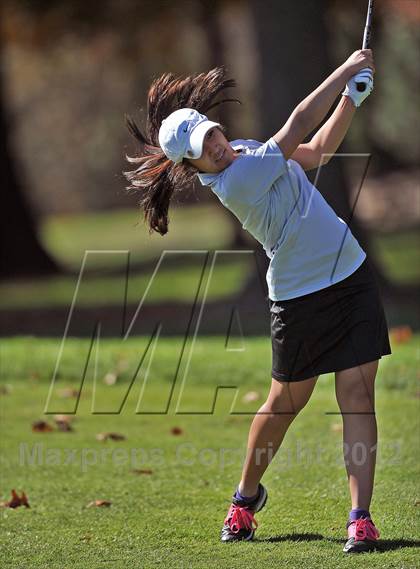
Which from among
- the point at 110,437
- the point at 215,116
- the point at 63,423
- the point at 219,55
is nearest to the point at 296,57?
the point at 215,116

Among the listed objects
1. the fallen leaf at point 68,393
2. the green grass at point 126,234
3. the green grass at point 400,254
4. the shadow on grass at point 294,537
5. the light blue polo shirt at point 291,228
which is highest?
the light blue polo shirt at point 291,228

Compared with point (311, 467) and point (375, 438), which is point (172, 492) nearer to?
point (311, 467)

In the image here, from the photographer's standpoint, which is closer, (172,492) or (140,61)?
(172,492)

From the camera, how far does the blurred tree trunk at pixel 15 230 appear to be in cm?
1925

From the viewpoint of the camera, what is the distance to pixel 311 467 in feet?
19.7

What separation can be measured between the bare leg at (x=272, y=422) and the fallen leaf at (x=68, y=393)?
3369mm

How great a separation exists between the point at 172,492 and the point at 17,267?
14742 millimetres

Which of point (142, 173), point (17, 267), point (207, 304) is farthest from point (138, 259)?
point (142, 173)

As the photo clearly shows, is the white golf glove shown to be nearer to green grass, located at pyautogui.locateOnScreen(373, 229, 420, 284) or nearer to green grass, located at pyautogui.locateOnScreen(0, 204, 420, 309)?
green grass, located at pyautogui.locateOnScreen(0, 204, 420, 309)

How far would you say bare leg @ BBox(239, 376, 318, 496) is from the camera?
4.71 meters

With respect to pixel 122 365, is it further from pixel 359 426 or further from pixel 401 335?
pixel 359 426

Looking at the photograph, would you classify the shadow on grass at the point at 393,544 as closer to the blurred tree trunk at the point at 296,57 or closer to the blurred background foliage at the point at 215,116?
the blurred background foliage at the point at 215,116

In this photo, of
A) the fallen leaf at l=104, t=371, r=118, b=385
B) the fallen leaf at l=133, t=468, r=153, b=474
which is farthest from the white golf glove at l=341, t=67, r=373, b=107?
the fallen leaf at l=104, t=371, r=118, b=385
